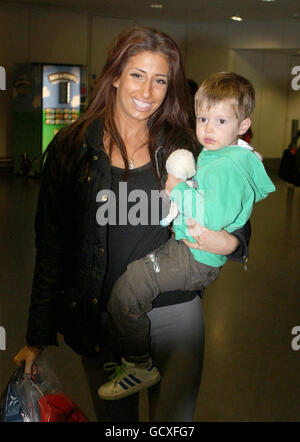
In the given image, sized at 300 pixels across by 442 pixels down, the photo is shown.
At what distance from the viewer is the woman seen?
1790 millimetres

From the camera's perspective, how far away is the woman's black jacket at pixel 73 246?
6.07 feet

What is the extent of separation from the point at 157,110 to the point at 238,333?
8.67 ft

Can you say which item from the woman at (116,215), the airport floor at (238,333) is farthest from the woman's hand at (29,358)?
the airport floor at (238,333)

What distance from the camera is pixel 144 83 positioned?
68.9 inches

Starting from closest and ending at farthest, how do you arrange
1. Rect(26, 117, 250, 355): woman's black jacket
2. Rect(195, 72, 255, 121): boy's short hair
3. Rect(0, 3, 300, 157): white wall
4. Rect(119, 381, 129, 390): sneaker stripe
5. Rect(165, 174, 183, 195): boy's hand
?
Rect(195, 72, 255, 121): boy's short hair, Rect(165, 174, 183, 195): boy's hand, Rect(26, 117, 250, 355): woman's black jacket, Rect(119, 381, 129, 390): sneaker stripe, Rect(0, 3, 300, 157): white wall

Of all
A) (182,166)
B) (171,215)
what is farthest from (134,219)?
(182,166)

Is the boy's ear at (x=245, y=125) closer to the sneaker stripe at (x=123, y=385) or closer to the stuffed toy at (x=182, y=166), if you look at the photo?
the stuffed toy at (x=182, y=166)

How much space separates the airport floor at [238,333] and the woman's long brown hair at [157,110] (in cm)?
177

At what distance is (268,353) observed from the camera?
153 inches

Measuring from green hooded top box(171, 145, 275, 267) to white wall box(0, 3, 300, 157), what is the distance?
10.4 m

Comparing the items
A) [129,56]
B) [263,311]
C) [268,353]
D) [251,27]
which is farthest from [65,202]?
[251,27]

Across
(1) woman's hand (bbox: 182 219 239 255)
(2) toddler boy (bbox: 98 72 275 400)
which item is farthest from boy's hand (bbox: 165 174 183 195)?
(1) woman's hand (bbox: 182 219 239 255)

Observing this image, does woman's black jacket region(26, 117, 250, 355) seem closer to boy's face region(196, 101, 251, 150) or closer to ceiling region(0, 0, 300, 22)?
boy's face region(196, 101, 251, 150)

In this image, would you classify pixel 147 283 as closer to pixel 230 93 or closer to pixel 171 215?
pixel 171 215
